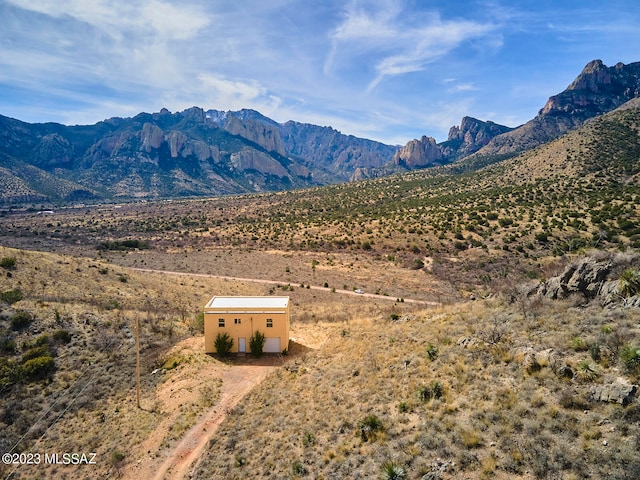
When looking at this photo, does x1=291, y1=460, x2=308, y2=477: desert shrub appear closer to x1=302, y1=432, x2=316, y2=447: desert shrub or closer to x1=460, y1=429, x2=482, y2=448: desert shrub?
x1=302, y1=432, x2=316, y2=447: desert shrub

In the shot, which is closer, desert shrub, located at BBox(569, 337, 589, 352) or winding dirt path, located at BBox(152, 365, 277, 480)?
desert shrub, located at BBox(569, 337, 589, 352)

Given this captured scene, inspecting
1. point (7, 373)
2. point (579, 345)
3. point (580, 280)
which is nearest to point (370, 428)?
point (579, 345)

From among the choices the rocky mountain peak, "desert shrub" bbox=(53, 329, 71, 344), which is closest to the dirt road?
"desert shrub" bbox=(53, 329, 71, 344)

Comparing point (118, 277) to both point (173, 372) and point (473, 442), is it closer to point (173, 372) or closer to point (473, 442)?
point (173, 372)

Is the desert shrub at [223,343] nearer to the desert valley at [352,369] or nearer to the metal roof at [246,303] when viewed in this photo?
the desert valley at [352,369]

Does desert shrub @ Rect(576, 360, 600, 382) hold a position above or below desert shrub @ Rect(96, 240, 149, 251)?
above

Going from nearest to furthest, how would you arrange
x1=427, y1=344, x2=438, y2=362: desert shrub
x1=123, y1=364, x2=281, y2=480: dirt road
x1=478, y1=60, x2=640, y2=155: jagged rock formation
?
x1=123, y1=364, x2=281, y2=480: dirt road, x1=427, y1=344, x2=438, y2=362: desert shrub, x1=478, y1=60, x2=640, y2=155: jagged rock formation

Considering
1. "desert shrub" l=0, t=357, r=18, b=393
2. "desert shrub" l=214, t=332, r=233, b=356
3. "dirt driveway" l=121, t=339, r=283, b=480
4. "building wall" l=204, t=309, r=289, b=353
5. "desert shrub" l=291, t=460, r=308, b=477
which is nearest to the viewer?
"desert shrub" l=291, t=460, r=308, b=477
